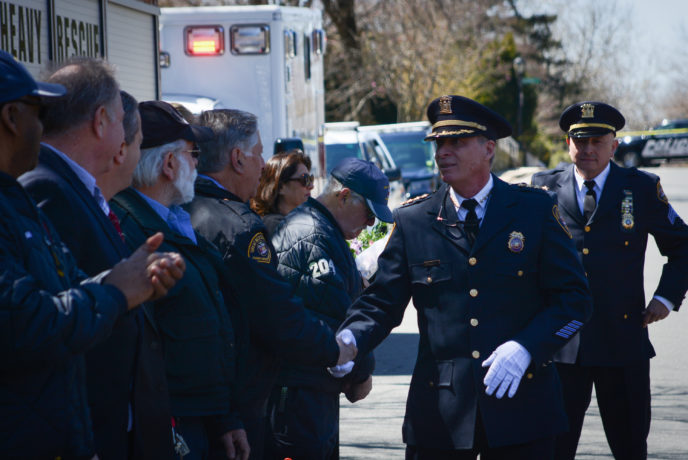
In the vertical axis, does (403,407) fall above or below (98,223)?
below

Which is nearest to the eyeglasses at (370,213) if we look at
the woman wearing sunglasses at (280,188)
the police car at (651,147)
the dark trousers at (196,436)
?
the woman wearing sunglasses at (280,188)

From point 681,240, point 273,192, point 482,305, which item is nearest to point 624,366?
point 681,240

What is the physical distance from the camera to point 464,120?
Result: 12.4 feet

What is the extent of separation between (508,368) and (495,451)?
0.38m

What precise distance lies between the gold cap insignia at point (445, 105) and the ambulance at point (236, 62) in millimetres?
7124

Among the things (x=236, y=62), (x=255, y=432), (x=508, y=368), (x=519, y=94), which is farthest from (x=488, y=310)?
(x=519, y=94)

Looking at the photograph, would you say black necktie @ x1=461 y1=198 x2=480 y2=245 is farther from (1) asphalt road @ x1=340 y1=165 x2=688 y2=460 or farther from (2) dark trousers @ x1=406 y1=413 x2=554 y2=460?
(1) asphalt road @ x1=340 y1=165 x2=688 y2=460

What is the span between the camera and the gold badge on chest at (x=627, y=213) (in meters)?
5.10

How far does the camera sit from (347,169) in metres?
4.62

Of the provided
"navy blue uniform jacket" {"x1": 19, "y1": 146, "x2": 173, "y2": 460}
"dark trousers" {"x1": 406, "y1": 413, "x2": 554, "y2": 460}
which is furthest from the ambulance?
"navy blue uniform jacket" {"x1": 19, "y1": 146, "x2": 173, "y2": 460}

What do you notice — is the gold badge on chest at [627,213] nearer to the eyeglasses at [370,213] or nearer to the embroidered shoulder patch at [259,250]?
the eyeglasses at [370,213]

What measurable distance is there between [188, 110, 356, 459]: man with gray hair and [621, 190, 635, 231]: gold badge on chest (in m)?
2.08

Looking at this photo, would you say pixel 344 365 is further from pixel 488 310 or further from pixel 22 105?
pixel 22 105

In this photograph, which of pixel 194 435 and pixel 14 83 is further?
pixel 194 435
